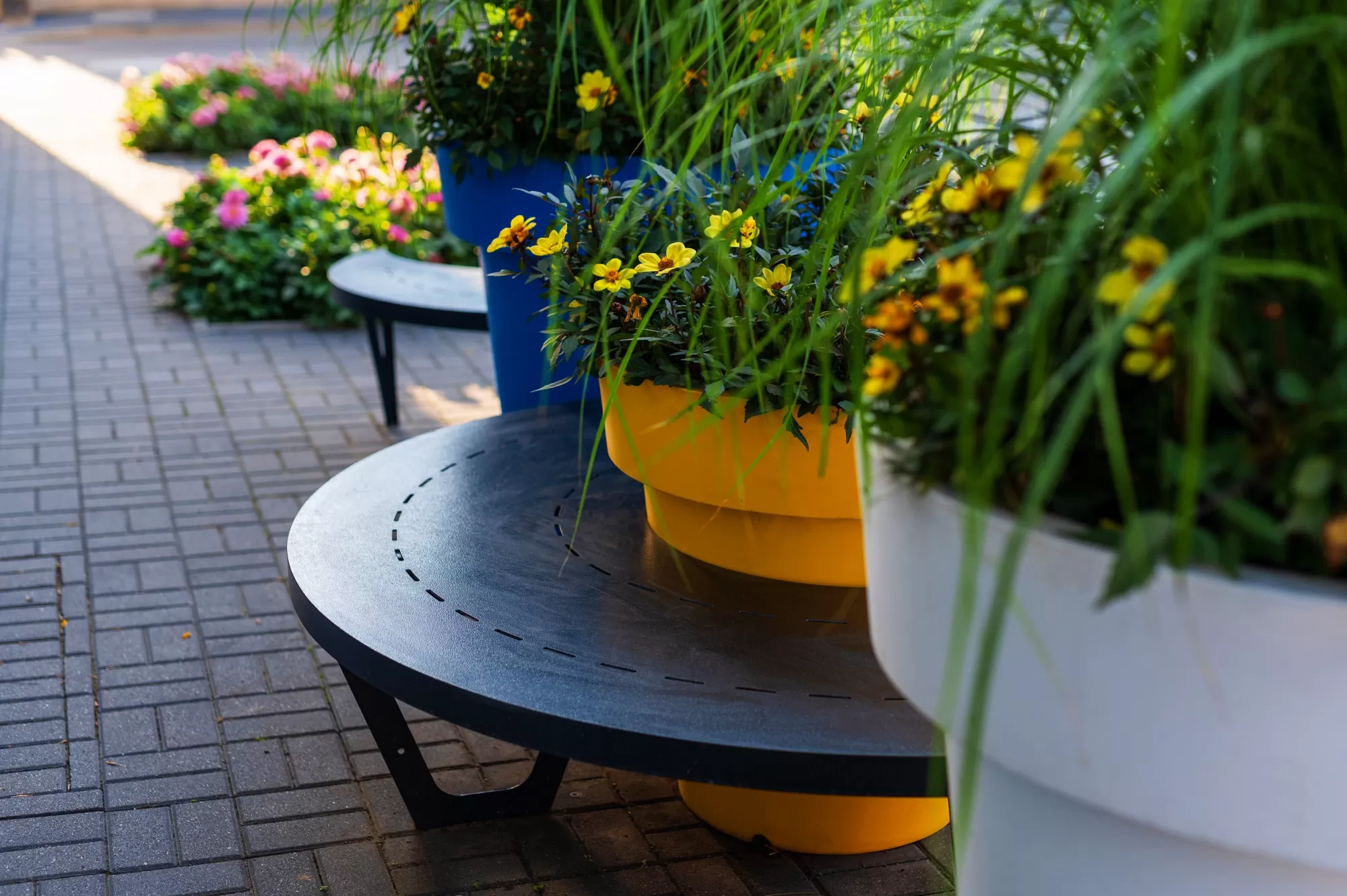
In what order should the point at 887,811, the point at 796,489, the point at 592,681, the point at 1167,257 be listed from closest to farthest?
the point at 1167,257
the point at 592,681
the point at 796,489
the point at 887,811

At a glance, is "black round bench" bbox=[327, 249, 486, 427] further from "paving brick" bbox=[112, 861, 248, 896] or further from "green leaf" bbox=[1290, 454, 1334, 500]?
"green leaf" bbox=[1290, 454, 1334, 500]

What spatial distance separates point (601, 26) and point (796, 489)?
2.31 feet

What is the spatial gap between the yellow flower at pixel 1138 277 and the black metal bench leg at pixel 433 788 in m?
1.48

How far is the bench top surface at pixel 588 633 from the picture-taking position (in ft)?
4.43

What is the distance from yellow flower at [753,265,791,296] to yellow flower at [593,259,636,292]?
0.16 metres

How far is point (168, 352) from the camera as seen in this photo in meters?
4.98

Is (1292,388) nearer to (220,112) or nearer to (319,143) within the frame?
(319,143)

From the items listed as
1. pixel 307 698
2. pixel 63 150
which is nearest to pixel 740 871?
pixel 307 698

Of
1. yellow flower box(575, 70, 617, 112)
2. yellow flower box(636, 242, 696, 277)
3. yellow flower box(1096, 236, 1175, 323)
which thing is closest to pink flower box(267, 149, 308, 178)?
yellow flower box(575, 70, 617, 112)

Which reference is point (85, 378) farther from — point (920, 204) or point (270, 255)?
point (920, 204)

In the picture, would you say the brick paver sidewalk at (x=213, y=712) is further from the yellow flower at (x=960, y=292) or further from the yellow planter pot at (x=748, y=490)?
the yellow flower at (x=960, y=292)

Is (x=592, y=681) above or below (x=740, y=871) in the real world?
above

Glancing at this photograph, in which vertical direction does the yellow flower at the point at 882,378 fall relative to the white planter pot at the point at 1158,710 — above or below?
above

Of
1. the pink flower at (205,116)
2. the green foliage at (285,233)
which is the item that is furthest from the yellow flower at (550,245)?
the pink flower at (205,116)
